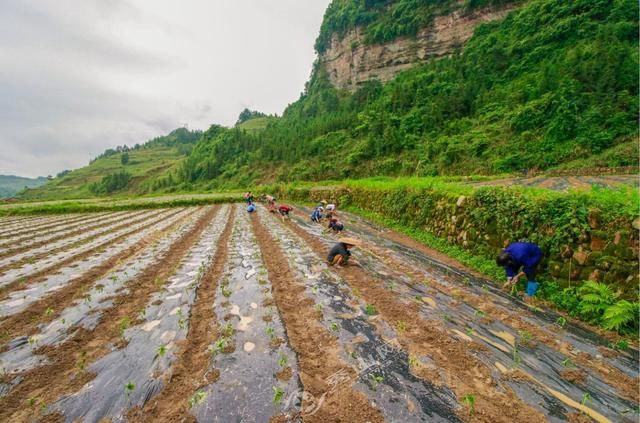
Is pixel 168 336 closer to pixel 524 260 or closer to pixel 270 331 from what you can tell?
pixel 270 331

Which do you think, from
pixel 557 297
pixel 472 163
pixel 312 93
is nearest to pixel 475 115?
pixel 472 163

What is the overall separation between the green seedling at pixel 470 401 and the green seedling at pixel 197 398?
11.1ft

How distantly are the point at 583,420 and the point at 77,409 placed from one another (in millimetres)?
6315

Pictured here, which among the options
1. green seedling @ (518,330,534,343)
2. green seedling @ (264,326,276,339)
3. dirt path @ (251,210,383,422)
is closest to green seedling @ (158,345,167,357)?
green seedling @ (264,326,276,339)

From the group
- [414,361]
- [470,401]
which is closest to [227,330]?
[414,361]

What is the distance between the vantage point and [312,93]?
119 meters

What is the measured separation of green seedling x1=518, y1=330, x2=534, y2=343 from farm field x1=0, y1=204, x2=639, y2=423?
0.06 metres

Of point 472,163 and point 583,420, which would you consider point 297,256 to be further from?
point 472,163

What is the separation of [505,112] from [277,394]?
159 ft

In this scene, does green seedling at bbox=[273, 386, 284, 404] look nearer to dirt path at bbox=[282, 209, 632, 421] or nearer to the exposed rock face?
dirt path at bbox=[282, 209, 632, 421]

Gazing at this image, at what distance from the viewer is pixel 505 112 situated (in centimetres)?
3903

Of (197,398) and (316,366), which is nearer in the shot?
(197,398)

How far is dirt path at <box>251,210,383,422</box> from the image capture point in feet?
10.5

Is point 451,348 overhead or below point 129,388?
below
